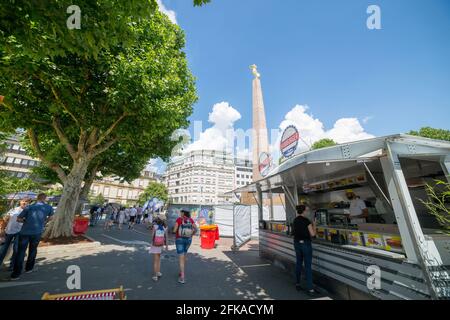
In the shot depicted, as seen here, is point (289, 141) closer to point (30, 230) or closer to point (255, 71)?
point (30, 230)

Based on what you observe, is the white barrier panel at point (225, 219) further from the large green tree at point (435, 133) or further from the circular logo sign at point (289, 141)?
the large green tree at point (435, 133)

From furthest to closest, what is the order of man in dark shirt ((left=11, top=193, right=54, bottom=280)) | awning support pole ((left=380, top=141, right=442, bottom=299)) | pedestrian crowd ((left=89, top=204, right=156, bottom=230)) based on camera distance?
pedestrian crowd ((left=89, top=204, right=156, bottom=230))
man in dark shirt ((left=11, top=193, right=54, bottom=280))
awning support pole ((left=380, top=141, right=442, bottom=299))

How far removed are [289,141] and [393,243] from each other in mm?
7074

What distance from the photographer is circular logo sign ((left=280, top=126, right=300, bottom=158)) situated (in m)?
9.61

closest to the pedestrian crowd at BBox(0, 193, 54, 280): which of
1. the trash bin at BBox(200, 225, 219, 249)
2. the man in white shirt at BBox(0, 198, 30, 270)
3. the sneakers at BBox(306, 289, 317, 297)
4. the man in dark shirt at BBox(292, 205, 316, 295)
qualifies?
the man in white shirt at BBox(0, 198, 30, 270)

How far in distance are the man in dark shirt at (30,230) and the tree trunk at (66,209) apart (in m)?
4.26

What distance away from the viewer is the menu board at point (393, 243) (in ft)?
11.1

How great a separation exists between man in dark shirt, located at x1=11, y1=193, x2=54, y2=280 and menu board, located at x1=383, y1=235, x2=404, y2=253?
8.19 metres

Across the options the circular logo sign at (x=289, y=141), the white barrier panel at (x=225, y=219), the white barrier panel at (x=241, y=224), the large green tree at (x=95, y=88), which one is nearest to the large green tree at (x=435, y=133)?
the circular logo sign at (x=289, y=141)

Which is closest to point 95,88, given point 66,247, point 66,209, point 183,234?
point 66,209

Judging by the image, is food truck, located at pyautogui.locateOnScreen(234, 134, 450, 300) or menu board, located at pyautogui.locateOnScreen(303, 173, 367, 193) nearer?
food truck, located at pyautogui.locateOnScreen(234, 134, 450, 300)

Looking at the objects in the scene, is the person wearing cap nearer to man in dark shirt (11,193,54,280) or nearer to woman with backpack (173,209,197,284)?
woman with backpack (173,209,197,284)

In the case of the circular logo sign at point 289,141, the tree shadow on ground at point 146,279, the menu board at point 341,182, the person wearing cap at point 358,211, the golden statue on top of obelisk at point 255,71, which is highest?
the golden statue on top of obelisk at point 255,71
